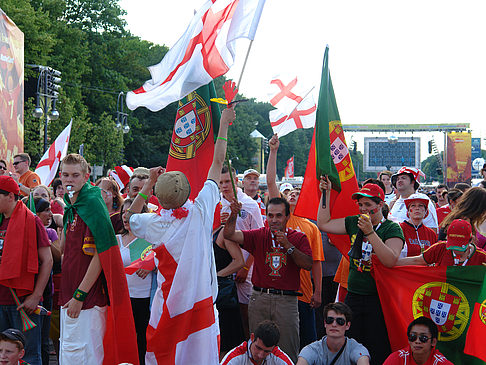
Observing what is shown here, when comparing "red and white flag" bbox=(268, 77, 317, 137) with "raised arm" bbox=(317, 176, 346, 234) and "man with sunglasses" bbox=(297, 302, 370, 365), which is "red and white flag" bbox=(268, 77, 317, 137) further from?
"man with sunglasses" bbox=(297, 302, 370, 365)

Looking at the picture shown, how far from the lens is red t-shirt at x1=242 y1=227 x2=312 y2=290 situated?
19.6 feet

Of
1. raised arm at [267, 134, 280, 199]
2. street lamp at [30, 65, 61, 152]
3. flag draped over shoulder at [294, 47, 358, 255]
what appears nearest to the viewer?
flag draped over shoulder at [294, 47, 358, 255]

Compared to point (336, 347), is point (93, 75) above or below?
above

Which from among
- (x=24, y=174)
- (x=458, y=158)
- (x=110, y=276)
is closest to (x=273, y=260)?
(x=110, y=276)

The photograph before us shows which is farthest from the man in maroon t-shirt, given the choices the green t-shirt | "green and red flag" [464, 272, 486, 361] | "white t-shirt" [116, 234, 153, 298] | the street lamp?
the street lamp

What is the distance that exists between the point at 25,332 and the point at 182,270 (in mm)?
1794

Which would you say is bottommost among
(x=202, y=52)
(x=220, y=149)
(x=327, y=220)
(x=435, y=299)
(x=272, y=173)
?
(x=435, y=299)

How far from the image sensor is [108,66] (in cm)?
4225

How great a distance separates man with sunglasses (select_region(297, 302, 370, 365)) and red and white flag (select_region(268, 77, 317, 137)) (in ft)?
13.9

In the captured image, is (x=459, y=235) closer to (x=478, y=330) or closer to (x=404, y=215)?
(x=478, y=330)

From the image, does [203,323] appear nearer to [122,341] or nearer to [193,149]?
[122,341]

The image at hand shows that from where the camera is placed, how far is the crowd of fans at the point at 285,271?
515 cm

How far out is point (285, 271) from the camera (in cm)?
598

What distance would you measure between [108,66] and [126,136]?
5.22m
